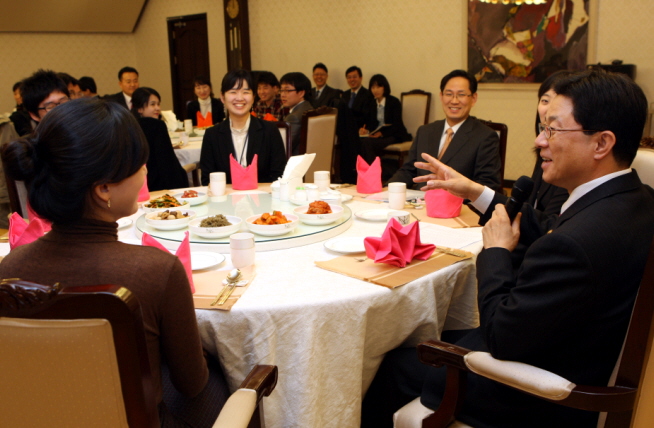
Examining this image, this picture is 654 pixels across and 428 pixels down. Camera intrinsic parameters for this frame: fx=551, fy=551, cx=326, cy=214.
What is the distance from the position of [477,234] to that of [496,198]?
181 millimetres

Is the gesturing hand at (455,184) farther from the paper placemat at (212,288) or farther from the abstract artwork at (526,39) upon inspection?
the abstract artwork at (526,39)

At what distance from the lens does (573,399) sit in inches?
44.0

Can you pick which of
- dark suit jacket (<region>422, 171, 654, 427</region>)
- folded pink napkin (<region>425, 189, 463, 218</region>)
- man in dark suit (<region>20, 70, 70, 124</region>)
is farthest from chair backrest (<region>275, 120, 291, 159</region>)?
dark suit jacket (<region>422, 171, 654, 427</region>)

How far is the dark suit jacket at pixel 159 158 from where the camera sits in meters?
3.35

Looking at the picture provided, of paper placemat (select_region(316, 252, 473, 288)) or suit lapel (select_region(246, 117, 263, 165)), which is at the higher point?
suit lapel (select_region(246, 117, 263, 165))

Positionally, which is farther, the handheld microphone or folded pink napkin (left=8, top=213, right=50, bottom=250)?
folded pink napkin (left=8, top=213, right=50, bottom=250)

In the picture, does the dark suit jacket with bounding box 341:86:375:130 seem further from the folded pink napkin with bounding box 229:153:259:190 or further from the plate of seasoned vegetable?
the plate of seasoned vegetable

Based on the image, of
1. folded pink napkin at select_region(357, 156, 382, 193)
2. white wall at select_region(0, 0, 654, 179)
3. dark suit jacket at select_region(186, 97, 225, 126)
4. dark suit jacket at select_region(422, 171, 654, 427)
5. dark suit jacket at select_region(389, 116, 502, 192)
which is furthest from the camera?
dark suit jacket at select_region(186, 97, 225, 126)

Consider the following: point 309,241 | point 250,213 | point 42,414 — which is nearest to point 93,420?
point 42,414

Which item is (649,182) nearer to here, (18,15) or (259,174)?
(259,174)

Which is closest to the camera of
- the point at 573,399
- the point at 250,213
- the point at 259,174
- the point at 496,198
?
the point at 573,399

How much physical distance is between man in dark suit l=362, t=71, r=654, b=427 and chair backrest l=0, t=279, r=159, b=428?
78 centimetres

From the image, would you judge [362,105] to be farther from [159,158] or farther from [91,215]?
[91,215]

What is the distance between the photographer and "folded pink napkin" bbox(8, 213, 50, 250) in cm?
168
